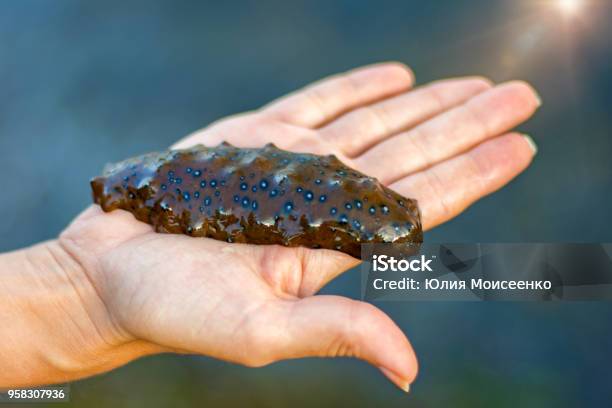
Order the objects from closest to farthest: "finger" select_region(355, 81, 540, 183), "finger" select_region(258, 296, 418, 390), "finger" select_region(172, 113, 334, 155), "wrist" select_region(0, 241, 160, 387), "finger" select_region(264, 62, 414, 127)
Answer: "finger" select_region(258, 296, 418, 390) < "wrist" select_region(0, 241, 160, 387) < "finger" select_region(355, 81, 540, 183) < "finger" select_region(172, 113, 334, 155) < "finger" select_region(264, 62, 414, 127)

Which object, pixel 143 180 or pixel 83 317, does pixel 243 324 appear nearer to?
pixel 83 317

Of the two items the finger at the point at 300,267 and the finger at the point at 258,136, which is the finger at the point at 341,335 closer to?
the finger at the point at 300,267

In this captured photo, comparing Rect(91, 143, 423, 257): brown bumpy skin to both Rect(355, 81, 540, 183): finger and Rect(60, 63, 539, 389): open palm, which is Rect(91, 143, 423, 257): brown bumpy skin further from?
Rect(355, 81, 540, 183): finger

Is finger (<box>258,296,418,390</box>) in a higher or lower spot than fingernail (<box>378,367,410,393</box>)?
higher

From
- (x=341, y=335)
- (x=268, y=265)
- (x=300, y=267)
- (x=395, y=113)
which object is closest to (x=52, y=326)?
(x=268, y=265)

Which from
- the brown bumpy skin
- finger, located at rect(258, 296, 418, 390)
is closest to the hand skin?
finger, located at rect(258, 296, 418, 390)
